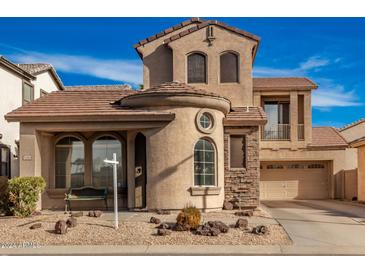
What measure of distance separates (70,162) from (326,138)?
14472 mm

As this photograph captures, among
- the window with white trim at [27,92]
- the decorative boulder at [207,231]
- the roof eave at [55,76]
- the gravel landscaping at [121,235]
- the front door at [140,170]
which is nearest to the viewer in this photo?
the gravel landscaping at [121,235]

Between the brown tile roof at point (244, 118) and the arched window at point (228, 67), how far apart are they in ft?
7.13

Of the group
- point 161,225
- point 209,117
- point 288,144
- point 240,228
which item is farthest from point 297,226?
point 288,144

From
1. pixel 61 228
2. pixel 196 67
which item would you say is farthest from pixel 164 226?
pixel 196 67

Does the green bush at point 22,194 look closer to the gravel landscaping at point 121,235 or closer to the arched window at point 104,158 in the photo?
the gravel landscaping at point 121,235

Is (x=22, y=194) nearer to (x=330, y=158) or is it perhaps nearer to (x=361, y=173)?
(x=361, y=173)

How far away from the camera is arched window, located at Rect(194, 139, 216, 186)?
15836mm

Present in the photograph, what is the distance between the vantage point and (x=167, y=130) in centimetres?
1557

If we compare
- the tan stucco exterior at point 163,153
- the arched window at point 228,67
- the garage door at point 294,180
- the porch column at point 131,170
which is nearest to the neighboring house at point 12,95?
the tan stucco exterior at point 163,153

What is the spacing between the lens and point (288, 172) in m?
24.8

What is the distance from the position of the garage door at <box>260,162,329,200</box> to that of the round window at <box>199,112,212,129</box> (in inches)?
375

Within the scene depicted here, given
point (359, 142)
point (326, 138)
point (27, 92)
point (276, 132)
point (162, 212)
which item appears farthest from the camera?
point (326, 138)

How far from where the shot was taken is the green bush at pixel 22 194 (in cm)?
1445

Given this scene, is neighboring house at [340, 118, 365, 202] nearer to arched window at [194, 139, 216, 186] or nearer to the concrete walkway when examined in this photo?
arched window at [194, 139, 216, 186]
